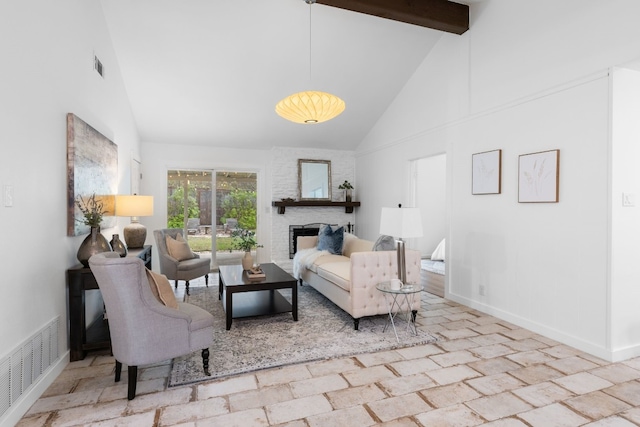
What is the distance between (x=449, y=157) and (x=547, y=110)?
4.54 feet

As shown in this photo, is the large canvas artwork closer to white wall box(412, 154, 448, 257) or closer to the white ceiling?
the white ceiling

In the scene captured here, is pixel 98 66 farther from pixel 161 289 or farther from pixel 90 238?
pixel 161 289

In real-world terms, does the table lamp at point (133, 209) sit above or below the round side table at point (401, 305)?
above

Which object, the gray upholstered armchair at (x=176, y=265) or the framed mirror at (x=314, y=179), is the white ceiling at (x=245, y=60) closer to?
the framed mirror at (x=314, y=179)

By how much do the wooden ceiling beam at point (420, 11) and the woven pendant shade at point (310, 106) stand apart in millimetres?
1030

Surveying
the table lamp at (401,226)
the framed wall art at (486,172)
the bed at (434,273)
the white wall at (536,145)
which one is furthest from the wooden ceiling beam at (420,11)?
the bed at (434,273)

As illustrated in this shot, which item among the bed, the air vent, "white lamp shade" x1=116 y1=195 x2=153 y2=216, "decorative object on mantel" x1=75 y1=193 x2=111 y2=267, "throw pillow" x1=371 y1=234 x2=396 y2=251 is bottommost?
the bed

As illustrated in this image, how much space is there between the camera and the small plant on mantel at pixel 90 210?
302 cm

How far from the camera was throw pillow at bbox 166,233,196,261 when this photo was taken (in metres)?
4.91

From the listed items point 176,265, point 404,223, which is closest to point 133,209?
point 176,265

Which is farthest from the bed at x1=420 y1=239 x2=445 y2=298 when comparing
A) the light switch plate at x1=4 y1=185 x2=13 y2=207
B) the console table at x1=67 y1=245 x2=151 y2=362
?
the light switch plate at x1=4 y1=185 x2=13 y2=207

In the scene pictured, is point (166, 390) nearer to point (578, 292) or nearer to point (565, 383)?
point (565, 383)

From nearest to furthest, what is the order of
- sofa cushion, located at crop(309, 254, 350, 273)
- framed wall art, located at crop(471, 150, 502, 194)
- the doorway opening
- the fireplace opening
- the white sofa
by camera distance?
the white sofa, framed wall art, located at crop(471, 150, 502, 194), sofa cushion, located at crop(309, 254, 350, 273), the doorway opening, the fireplace opening

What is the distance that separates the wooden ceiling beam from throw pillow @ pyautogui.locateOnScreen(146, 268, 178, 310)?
3133 mm
